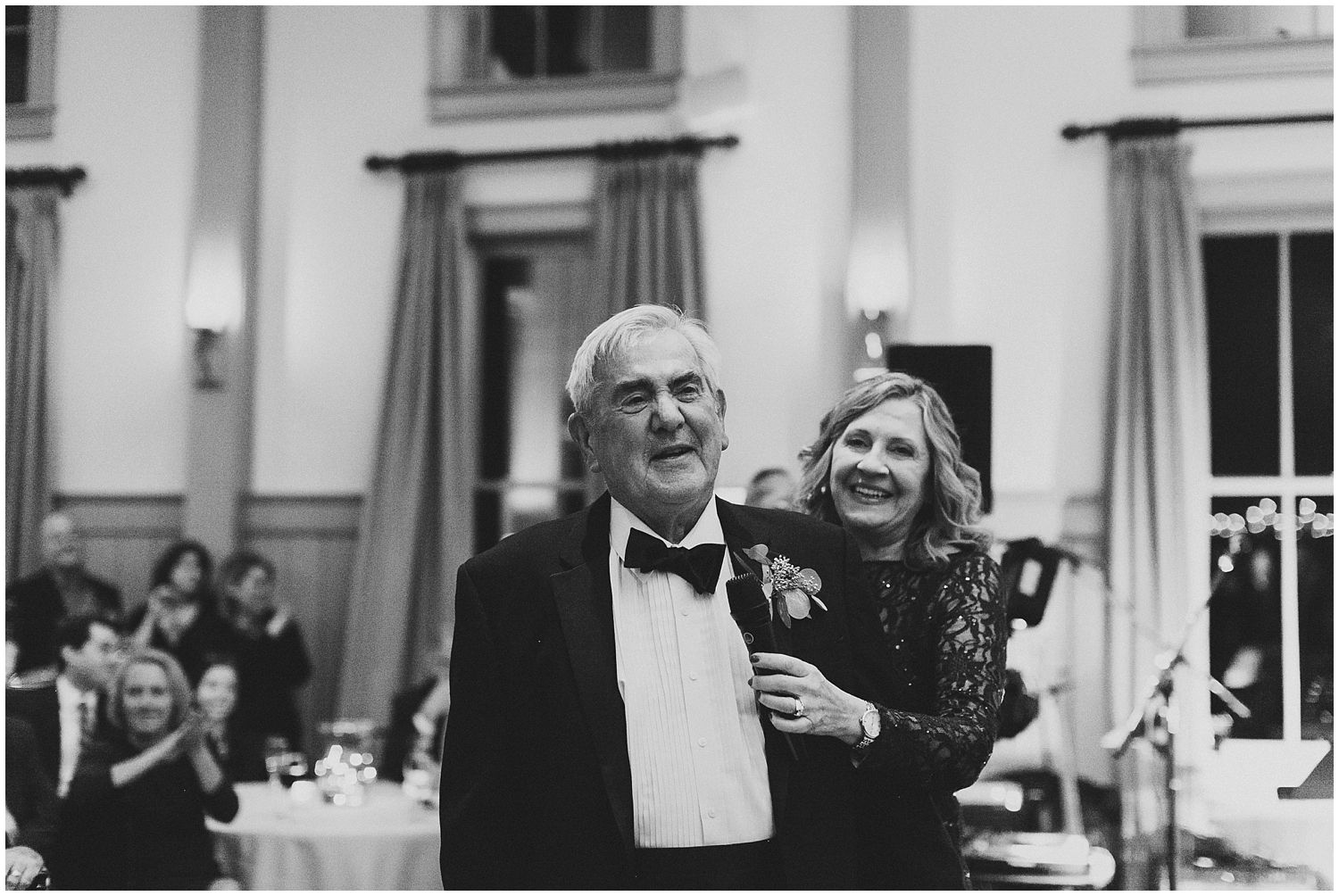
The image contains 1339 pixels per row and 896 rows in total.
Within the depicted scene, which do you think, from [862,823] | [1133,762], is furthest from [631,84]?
[862,823]

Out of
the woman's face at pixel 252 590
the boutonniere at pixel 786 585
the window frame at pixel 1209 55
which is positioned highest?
the window frame at pixel 1209 55

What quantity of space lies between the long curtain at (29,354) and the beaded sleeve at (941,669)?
550cm

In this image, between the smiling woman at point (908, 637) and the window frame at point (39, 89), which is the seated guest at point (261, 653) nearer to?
the window frame at point (39, 89)

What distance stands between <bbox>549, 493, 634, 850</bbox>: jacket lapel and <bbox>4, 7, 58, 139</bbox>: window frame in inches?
235

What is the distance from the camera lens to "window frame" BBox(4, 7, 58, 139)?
6.30 metres

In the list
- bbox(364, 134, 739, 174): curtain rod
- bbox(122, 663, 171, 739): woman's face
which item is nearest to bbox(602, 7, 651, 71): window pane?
bbox(364, 134, 739, 174): curtain rod

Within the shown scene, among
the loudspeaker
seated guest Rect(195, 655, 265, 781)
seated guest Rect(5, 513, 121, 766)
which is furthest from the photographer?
seated guest Rect(5, 513, 121, 766)

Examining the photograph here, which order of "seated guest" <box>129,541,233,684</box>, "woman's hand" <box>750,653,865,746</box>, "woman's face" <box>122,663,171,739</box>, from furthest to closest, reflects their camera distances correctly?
1. "seated guest" <box>129,541,233,684</box>
2. "woman's face" <box>122,663,171,739</box>
3. "woman's hand" <box>750,653,865,746</box>

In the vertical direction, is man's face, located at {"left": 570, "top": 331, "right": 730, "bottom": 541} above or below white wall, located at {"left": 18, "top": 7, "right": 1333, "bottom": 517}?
below

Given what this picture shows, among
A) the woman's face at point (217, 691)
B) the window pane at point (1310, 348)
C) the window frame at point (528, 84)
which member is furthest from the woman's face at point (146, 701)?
the window pane at point (1310, 348)

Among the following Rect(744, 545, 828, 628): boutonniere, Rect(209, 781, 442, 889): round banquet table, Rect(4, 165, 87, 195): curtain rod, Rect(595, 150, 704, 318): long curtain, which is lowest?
Rect(209, 781, 442, 889): round banquet table

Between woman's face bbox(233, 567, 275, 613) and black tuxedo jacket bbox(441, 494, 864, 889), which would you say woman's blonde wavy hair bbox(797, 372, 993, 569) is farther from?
woman's face bbox(233, 567, 275, 613)

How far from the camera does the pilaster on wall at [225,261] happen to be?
19.6ft

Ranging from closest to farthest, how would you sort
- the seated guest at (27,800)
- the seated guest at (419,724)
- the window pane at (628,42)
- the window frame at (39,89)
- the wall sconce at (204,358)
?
the seated guest at (27,800)
the seated guest at (419,724)
the wall sconce at (204,358)
the window pane at (628,42)
the window frame at (39,89)
